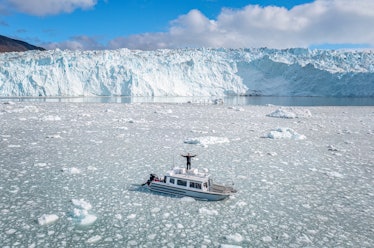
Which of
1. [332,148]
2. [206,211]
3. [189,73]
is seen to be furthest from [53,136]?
[189,73]

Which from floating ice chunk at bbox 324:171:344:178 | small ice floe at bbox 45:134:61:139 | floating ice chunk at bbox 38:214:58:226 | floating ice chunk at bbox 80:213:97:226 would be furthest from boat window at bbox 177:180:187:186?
small ice floe at bbox 45:134:61:139

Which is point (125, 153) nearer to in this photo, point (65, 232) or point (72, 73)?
point (65, 232)

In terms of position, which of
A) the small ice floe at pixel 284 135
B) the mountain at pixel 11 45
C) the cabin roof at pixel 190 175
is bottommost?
the small ice floe at pixel 284 135

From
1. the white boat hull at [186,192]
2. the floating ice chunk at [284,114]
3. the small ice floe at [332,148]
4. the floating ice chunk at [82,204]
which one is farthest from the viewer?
the floating ice chunk at [284,114]

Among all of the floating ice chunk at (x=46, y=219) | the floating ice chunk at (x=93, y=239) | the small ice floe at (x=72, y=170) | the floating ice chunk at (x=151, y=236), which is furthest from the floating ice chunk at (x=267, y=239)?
the small ice floe at (x=72, y=170)

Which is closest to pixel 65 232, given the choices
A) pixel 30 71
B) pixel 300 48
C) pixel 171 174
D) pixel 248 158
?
pixel 171 174

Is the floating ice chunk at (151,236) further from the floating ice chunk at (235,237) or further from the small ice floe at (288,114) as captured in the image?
the small ice floe at (288,114)
